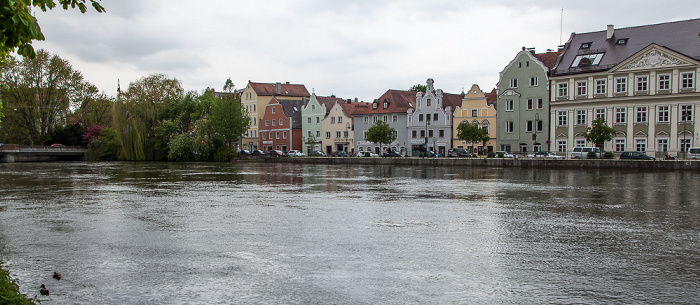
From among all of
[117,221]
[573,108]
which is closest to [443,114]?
[573,108]

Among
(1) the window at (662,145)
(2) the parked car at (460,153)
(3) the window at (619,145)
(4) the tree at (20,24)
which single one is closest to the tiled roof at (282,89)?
(2) the parked car at (460,153)

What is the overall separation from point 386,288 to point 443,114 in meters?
74.4

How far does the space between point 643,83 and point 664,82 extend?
6.65 ft

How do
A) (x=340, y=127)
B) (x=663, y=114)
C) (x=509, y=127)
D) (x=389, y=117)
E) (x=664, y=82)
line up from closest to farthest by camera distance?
1. (x=664, y=82)
2. (x=663, y=114)
3. (x=509, y=127)
4. (x=389, y=117)
5. (x=340, y=127)

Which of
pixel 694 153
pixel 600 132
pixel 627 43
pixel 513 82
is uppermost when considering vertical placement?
pixel 627 43

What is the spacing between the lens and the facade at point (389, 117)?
85.9 metres

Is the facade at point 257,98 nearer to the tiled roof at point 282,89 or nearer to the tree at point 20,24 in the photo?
the tiled roof at point 282,89

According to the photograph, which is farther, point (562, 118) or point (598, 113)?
point (562, 118)

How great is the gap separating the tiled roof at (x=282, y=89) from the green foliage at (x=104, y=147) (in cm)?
3296

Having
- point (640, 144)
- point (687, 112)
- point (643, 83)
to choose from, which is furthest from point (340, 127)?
point (687, 112)

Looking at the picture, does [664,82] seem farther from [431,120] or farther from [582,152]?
[431,120]

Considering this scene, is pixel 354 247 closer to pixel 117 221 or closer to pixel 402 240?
pixel 402 240

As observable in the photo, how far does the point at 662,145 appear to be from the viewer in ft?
192

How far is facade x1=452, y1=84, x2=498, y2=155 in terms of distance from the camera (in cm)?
7475
